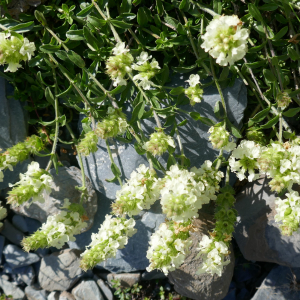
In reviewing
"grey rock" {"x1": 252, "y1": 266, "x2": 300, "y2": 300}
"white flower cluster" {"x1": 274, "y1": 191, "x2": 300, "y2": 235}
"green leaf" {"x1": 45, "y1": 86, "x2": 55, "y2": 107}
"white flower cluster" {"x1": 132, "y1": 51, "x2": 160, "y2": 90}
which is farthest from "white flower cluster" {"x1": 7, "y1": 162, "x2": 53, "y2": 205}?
"grey rock" {"x1": 252, "y1": 266, "x2": 300, "y2": 300}

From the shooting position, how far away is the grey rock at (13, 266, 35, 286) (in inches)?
173

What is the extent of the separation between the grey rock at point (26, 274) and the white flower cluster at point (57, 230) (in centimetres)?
188

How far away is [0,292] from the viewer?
4.47 m

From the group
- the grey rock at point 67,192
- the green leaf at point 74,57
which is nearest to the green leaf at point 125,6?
the green leaf at point 74,57

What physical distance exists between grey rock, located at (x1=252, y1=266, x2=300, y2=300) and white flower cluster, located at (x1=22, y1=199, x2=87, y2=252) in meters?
2.41

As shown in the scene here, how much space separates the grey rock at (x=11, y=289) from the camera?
14.4 ft

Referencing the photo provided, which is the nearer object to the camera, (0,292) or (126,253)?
(126,253)

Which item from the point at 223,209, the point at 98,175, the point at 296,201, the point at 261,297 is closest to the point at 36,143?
the point at 98,175

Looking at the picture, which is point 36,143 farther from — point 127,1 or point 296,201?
point 296,201

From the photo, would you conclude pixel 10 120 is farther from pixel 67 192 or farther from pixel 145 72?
pixel 145 72

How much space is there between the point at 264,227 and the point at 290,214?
3.71 feet

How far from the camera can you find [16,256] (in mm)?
4379

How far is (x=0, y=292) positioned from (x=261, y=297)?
3.44 metres

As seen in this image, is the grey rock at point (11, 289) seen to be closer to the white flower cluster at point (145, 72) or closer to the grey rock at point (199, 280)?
the grey rock at point (199, 280)
